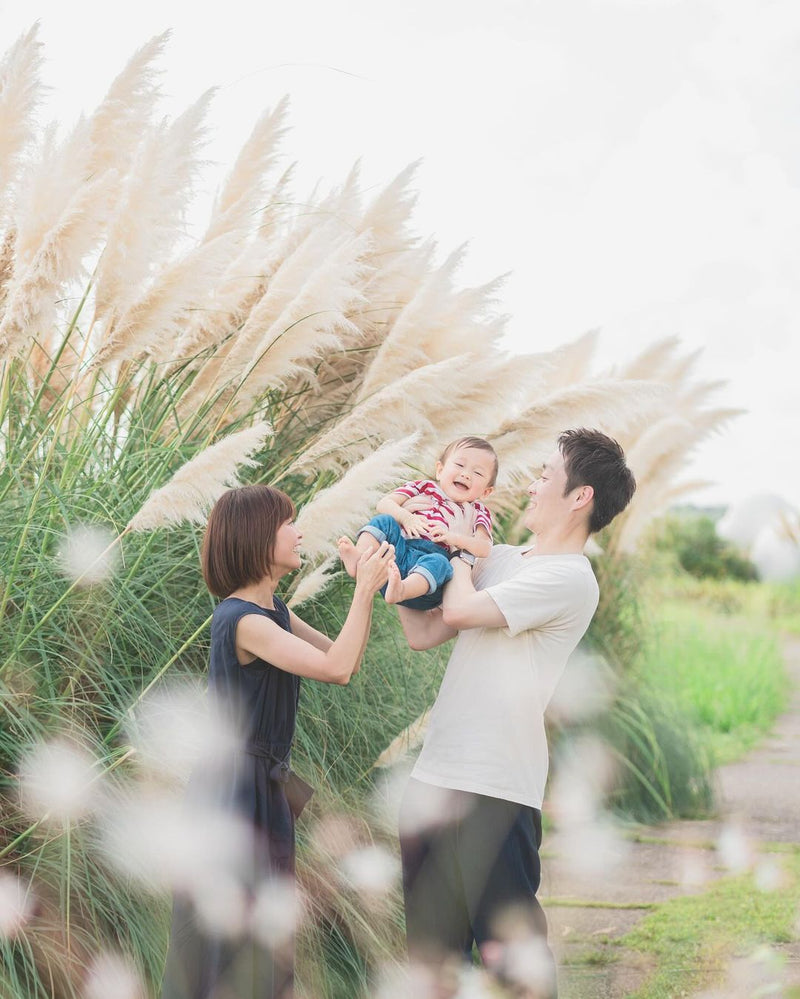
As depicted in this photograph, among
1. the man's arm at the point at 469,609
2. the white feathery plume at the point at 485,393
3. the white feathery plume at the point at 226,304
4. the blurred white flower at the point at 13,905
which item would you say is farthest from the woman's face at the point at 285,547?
the white feathery plume at the point at 226,304

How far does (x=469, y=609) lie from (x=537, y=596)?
0.15m

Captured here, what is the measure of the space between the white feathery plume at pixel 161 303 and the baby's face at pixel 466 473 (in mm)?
967

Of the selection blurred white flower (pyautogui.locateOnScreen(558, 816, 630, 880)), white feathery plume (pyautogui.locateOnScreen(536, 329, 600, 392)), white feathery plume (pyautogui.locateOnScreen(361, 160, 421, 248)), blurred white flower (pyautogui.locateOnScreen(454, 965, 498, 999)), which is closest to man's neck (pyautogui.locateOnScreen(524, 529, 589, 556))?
blurred white flower (pyautogui.locateOnScreen(454, 965, 498, 999))

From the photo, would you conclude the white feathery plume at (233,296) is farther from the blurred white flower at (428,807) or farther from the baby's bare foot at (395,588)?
the blurred white flower at (428,807)

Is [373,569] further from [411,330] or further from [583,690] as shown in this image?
[583,690]

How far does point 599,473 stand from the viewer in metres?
2.44

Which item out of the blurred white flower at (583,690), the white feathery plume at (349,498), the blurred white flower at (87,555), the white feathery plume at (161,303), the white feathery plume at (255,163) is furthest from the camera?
the blurred white flower at (583,690)

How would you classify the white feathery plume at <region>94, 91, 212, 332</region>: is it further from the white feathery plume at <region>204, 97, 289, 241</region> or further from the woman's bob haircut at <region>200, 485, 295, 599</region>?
the woman's bob haircut at <region>200, 485, 295, 599</region>

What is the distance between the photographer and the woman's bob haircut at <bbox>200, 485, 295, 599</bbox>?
2320mm

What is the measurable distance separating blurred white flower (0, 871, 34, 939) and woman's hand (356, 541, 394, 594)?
108 centimetres

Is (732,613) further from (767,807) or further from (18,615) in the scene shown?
(18,615)

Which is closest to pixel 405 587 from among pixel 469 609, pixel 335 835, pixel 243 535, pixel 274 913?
pixel 469 609

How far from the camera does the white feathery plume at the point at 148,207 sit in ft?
10.0

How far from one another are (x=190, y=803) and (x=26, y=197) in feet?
5.70
